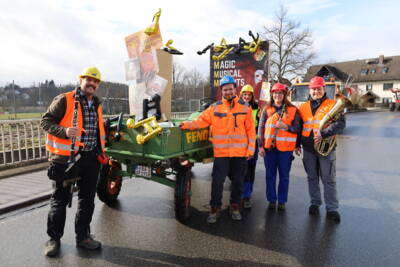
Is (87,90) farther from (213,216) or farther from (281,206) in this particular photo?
(281,206)

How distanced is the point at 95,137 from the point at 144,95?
1.46m

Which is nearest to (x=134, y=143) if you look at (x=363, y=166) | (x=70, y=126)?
(x=70, y=126)

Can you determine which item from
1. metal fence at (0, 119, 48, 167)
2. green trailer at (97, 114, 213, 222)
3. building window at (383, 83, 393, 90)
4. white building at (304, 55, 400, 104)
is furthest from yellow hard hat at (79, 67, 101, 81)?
building window at (383, 83, 393, 90)

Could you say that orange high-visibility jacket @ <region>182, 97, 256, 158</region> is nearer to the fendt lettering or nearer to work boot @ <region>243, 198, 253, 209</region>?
the fendt lettering

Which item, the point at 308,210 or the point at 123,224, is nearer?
the point at 123,224

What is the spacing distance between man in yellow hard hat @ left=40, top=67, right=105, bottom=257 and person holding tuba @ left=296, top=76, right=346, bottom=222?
2768 millimetres

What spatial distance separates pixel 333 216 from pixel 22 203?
15.0 feet

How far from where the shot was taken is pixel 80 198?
10.6 feet

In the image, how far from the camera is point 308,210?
4363mm

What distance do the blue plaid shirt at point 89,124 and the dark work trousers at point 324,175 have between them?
291 centimetres

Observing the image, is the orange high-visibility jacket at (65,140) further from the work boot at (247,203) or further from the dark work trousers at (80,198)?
the work boot at (247,203)

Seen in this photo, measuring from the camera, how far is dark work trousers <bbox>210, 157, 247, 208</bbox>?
3.86 meters

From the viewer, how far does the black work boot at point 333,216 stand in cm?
Answer: 399

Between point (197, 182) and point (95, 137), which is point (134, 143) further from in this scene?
point (197, 182)
